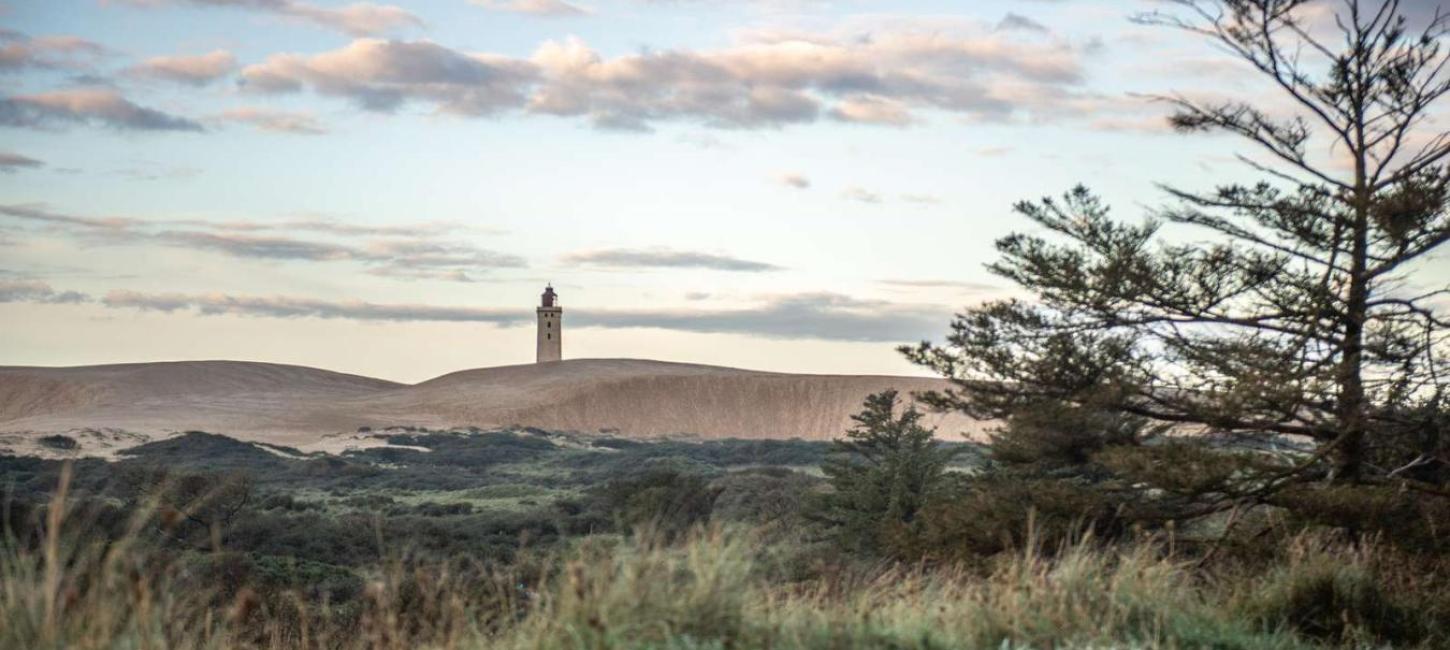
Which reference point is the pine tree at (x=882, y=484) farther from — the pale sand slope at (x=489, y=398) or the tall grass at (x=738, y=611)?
the pale sand slope at (x=489, y=398)

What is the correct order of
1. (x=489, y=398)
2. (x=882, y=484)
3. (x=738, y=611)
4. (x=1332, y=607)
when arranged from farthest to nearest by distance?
(x=489, y=398), (x=882, y=484), (x=1332, y=607), (x=738, y=611)

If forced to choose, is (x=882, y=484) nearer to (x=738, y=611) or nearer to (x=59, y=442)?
(x=738, y=611)

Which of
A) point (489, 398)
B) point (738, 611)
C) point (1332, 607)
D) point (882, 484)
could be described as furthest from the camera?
point (489, 398)

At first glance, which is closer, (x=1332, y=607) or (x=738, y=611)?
(x=738, y=611)

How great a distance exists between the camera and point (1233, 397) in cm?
1588

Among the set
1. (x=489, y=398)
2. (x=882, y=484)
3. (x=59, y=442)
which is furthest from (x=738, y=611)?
(x=489, y=398)

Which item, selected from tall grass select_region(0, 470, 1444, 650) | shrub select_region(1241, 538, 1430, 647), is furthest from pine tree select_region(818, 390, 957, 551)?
tall grass select_region(0, 470, 1444, 650)

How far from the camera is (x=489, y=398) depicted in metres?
99.4

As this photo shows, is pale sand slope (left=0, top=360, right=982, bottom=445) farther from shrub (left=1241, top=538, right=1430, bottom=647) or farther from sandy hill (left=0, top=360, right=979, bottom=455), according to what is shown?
shrub (left=1241, top=538, right=1430, bottom=647)

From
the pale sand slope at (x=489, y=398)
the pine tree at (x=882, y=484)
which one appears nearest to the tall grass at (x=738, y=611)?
the pine tree at (x=882, y=484)

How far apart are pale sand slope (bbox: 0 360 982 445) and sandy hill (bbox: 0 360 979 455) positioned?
0.31 feet

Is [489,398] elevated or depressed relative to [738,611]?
elevated

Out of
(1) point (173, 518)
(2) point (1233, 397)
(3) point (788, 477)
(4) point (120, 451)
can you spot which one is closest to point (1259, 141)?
(2) point (1233, 397)

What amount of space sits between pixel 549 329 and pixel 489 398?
1140 centimetres
